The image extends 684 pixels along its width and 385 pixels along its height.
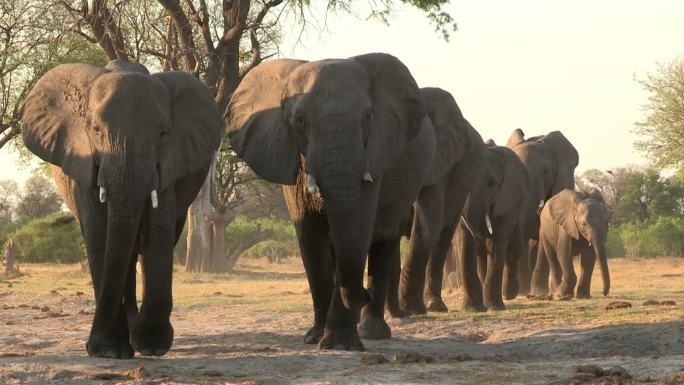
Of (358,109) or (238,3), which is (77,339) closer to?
(358,109)

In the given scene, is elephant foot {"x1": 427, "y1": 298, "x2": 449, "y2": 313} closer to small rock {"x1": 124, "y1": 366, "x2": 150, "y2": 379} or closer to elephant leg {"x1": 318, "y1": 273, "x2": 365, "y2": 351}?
elephant leg {"x1": 318, "y1": 273, "x2": 365, "y2": 351}

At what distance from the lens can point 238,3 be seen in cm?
1972

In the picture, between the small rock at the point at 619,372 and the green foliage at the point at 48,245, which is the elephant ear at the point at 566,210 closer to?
the small rock at the point at 619,372

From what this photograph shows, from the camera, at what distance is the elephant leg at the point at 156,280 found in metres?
8.70

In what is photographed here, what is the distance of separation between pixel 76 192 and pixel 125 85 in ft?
3.17

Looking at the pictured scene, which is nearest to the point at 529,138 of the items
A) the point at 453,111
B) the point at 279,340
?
the point at 453,111

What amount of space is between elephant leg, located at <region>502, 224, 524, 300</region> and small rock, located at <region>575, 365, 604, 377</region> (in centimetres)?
861

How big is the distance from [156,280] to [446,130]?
4639 millimetres

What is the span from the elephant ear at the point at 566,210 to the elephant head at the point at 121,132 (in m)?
9.53

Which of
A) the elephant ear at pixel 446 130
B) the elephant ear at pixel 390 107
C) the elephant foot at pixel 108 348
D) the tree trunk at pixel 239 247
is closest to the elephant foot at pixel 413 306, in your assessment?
the elephant ear at pixel 446 130

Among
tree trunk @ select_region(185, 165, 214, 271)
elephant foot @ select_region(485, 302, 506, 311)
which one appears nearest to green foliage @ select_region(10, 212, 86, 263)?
tree trunk @ select_region(185, 165, 214, 271)

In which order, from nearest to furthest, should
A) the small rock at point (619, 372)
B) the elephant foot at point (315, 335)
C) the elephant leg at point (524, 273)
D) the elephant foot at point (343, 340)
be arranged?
the small rock at point (619, 372) → the elephant foot at point (343, 340) → the elephant foot at point (315, 335) → the elephant leg at point (524, 273)

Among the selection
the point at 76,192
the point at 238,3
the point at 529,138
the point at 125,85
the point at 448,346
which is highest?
the point at 238,3

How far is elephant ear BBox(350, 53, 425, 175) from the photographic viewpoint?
29.5 feet
